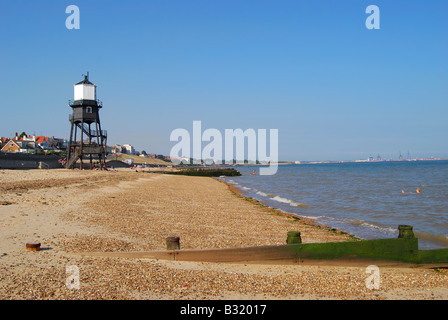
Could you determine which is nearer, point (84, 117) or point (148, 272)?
point (148, 272)

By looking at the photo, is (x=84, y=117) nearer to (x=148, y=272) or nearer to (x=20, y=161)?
(x=20, y=161)

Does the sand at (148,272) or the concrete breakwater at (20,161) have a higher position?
the concrete breakwater at (20,161)

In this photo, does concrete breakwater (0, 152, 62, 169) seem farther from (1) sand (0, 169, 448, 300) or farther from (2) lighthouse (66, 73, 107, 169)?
(1) sand (0, 169, 448, 300)

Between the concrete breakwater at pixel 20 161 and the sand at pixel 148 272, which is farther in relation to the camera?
the concrete breakwater at pixel 20 161

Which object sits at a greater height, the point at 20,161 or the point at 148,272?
the point at 20,161

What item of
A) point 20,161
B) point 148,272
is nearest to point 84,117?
point 20,161

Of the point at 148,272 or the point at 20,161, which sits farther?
the point at 20,161

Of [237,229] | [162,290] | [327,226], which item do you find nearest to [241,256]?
[162,290]

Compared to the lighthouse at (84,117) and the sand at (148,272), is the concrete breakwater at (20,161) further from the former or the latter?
the sand at (148,272)

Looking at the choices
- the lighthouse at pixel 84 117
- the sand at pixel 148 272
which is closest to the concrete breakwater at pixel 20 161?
the lighthouse at pixel 84 117

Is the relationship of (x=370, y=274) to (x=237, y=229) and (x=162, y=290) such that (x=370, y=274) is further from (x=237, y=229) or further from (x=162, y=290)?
(x=237, y=229)

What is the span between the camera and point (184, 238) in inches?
428

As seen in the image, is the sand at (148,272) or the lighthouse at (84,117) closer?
the sand at (148,272)
